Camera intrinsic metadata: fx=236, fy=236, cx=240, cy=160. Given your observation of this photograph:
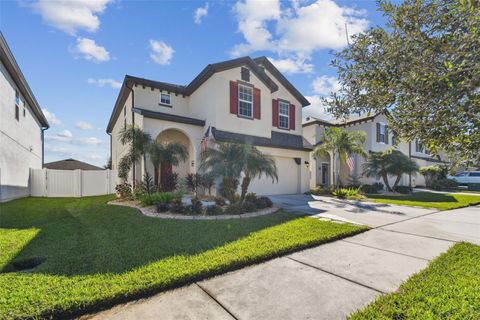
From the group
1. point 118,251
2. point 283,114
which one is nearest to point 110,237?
point 118,251

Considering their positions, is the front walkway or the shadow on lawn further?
the shadow on lawn

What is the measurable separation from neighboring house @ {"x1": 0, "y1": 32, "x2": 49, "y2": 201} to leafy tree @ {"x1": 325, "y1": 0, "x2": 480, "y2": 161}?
12846mm

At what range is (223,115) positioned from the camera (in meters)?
13.8

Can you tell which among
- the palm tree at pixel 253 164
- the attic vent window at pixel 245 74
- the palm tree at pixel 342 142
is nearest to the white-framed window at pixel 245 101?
the attic vent window at pixel 245 74

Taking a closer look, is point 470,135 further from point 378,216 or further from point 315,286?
point 378,216

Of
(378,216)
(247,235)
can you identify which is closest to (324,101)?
(247,235)

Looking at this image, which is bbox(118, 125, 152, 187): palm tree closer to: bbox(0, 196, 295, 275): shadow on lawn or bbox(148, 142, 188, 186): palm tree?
bbox(148, 142, 188, 186): palm tree

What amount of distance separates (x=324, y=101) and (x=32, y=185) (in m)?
18.1

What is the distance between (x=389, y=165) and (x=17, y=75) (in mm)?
23923

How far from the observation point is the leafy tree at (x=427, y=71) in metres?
2.47

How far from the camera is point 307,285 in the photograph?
3395 millimetres

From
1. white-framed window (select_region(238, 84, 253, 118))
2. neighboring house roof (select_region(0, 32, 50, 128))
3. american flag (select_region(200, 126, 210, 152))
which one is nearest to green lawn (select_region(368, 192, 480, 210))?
white-framed window (select_region(238, 84, 253, 118))

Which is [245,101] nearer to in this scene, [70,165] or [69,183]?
[69,183]

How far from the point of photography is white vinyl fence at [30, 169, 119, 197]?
14.8m
